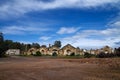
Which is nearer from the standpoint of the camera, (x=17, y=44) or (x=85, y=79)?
(x=85, y=79)

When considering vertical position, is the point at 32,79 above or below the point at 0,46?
below

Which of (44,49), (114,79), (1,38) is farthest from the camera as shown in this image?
(44,49)

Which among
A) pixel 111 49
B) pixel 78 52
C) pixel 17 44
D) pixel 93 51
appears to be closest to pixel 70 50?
pixel 78 52

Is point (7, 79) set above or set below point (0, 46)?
below

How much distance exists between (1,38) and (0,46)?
227 inches

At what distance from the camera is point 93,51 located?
268 ft

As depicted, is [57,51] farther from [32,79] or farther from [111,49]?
[32,79]

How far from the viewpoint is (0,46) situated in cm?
5584

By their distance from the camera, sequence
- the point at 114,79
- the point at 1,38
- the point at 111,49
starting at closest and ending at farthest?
the point at 114,79
the point at 1,38
the point at 111,49

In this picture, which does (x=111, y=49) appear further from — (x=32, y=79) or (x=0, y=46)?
(x=32, y=79)

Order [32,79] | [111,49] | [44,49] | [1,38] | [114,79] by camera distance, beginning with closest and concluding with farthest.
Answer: [114,79] < [32,79] < [1,38] < [111,49] < [44,49]

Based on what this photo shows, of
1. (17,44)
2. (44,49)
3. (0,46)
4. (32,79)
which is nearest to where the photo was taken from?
(32,79)

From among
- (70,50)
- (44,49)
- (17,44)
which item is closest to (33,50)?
(44,49)

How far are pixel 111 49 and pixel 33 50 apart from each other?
34159mm
